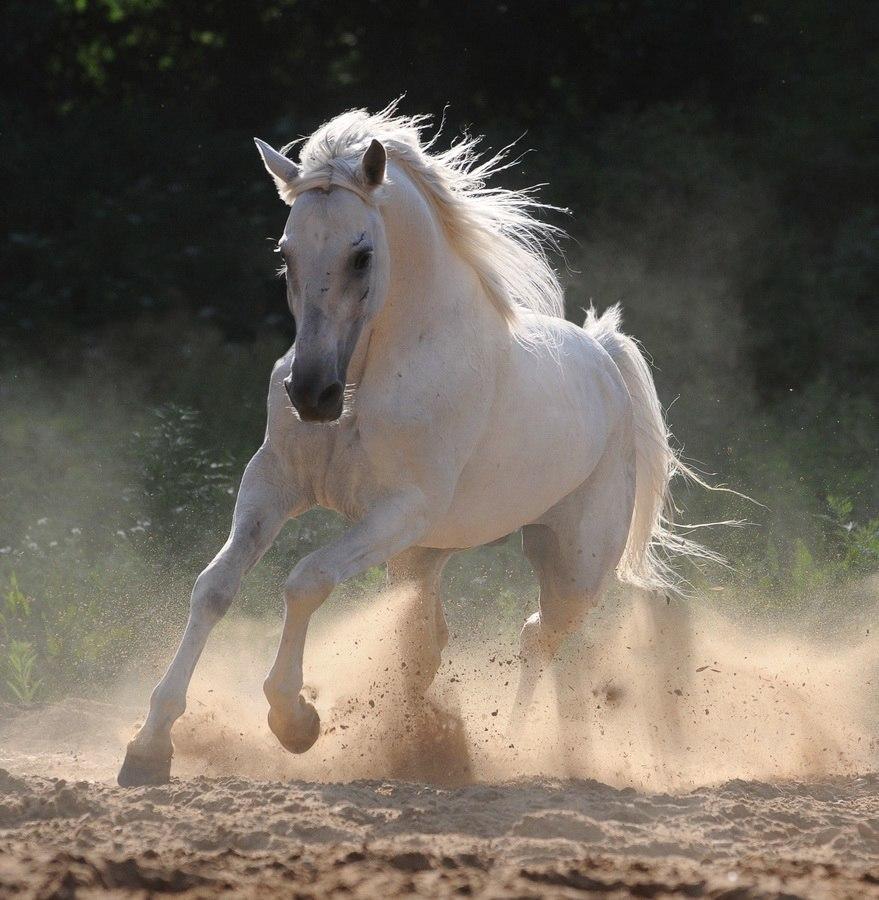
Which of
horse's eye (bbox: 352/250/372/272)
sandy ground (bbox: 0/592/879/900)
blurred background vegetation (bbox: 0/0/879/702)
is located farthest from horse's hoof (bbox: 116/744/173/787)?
blurred background vegetation (bbox: 0/0/879/702)

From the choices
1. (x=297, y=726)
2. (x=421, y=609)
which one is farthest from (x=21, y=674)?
(x=297, y=726)

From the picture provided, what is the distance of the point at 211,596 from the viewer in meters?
4.52

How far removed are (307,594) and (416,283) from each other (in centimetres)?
108

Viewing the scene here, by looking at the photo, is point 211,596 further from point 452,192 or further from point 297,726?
point 452,192

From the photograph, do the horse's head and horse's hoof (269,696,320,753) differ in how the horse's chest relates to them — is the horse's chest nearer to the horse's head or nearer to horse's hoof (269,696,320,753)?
the horse's head

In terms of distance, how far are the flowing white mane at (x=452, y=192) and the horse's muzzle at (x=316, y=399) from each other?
2.05 feet

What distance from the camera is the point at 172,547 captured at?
7648 millimetres

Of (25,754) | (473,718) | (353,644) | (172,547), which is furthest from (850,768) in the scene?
(172,547)

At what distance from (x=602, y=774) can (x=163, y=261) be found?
8237 millimetres

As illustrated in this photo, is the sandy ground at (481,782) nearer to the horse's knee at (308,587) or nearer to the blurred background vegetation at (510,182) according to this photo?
the horse's knee at (308,587)

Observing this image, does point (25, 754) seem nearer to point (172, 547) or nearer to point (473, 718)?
point (473, 718)

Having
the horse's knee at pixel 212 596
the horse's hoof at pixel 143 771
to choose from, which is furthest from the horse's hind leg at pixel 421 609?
the horse's hoof at pixel 143 771

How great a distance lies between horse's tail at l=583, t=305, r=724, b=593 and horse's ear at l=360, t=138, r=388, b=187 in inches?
91.2

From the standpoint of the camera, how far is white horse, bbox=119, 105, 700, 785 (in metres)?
4.36
